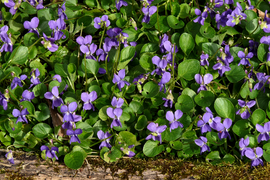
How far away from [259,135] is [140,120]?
0.70 meters

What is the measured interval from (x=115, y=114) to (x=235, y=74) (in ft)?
2.69

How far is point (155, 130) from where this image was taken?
1.56 m

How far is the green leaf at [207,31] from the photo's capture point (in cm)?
179

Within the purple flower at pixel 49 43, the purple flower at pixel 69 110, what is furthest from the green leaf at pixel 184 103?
the purple flower at pixel 49 43

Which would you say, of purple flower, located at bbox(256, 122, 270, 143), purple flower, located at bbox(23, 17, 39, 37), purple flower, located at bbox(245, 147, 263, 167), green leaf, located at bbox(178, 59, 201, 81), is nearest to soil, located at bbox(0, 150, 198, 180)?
purple flower, located at bbox(245, 147, 263, 167)

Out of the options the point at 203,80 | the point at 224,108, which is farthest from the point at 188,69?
the point at 224,108

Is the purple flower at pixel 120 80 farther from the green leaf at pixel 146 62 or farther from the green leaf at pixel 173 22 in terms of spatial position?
the green leaf at pixel 173 22

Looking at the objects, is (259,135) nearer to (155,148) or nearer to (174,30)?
(155,148)

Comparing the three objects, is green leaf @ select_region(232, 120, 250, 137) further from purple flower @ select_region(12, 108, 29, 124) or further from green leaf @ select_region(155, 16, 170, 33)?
purple flower @ select_region(12, 108, 29, 124)

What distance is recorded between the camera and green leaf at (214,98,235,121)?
1.61m

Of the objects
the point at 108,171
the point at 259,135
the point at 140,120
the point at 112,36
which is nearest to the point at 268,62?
the point at 259,135

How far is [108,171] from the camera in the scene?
1.62 meters

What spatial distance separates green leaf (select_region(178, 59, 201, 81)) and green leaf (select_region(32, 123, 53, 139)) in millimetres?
884

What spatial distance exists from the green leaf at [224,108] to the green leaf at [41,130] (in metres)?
1.03
